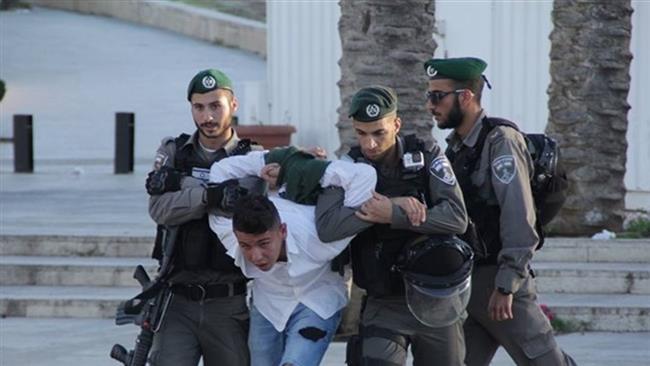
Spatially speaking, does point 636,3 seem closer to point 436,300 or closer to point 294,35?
point 294,35

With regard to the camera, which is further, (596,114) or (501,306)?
(596,114)

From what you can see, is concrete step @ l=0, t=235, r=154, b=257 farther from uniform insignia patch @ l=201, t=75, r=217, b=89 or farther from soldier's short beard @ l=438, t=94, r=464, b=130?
soldier's short beard @ l=438, t=94, r=464, b=130

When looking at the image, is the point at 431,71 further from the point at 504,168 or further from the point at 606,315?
the point at 606,315

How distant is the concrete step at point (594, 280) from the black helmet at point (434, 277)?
447cm

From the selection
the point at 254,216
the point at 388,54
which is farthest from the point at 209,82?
the point at 388,54

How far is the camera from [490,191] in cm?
630

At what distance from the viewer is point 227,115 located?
636cm

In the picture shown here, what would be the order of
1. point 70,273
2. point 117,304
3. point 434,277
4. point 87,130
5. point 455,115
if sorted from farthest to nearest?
point 87,130
point 70,273
point 117,304
point 455,115
point 434,277

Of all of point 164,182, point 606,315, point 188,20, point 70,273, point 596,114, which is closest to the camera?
point 164,182

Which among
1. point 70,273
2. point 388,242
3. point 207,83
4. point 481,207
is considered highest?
point 207,83

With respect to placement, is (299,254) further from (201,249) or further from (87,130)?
(87,130)

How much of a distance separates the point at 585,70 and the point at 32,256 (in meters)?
4.16

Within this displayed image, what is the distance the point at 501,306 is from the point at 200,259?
47.3 inches

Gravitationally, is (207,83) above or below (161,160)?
above
